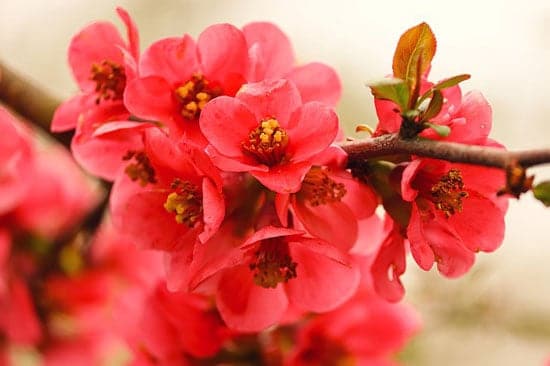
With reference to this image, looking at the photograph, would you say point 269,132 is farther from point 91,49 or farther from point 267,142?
point 91,49

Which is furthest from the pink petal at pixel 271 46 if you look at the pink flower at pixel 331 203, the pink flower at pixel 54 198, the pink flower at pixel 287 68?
the pink flower at pixel 54 198

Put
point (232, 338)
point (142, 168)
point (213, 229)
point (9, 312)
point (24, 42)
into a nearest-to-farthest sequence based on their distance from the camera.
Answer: point (213, 229) < point (142, 168) < point (232, 338) < point (9, 312) < point (24, 42)

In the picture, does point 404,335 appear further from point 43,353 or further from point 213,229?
point 43,353

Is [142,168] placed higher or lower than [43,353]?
higher

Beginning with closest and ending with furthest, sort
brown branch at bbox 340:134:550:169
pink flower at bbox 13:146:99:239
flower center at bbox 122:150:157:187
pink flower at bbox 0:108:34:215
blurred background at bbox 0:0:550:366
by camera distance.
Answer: brown branch at bbox 340:134:550:169
flower center at bbox 122:150:157:187
pink flower at bbox 0:108:34:215
pink flower at bbox 13:146:99:239
blurred background at bbox 0:0:550:366

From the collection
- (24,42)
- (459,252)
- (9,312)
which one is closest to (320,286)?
(459,252)

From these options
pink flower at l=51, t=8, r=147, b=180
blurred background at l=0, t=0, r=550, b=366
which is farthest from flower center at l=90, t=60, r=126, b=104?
blurred background at l=0, t=0, r=550, b=366

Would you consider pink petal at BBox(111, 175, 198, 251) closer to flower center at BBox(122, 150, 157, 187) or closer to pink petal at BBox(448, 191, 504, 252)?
flower center at BBox(122, 150, 157, 187)
